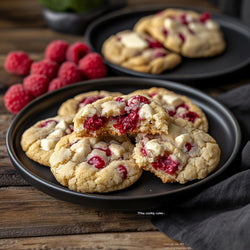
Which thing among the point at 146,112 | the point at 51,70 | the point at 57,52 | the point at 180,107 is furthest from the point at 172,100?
the point at 57,52

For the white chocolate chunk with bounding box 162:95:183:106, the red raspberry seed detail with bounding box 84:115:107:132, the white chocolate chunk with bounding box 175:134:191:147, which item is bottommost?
the white chocolate chunk with bounding box 162:95:183:106

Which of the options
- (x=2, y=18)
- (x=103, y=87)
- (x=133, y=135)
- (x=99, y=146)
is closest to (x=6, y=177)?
(x=99, y=146)

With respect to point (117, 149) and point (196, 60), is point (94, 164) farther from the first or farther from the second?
point (196, 60)

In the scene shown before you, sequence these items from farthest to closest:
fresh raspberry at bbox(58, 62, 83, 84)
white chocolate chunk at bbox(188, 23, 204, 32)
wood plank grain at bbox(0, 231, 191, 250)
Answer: white chocolate chunk at bbox(188, 23, 204, 32) < fresh raspberry at bbox(58, 62, 83, 84) < wood plank grain at bbox(0, 231, 191, 250)

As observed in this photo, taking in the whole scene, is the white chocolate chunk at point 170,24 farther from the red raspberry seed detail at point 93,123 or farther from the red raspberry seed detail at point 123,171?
the red raspberry seed detail at point 123,171

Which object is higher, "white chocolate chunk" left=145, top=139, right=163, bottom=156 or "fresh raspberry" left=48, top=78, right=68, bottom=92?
"white chocolate chunk" left=145, top=139, right=163, bottom=156

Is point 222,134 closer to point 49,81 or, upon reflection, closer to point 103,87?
point 103,87

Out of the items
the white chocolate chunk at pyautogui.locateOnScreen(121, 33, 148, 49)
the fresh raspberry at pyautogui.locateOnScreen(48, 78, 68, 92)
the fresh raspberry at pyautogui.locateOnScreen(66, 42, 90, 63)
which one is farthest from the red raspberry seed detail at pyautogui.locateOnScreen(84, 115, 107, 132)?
the white chocolate chunk at pyautogui.locateOnScreen(121, 33, 148, 49)

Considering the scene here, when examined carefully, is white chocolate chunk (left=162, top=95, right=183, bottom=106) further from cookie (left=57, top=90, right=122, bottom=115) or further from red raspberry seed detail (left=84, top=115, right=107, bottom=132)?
red raspberry seed detail (left=84, top=115, right=107, bottom=132)
